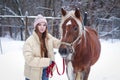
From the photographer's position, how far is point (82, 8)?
680 inches

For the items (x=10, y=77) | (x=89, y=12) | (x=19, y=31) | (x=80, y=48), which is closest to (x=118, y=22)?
(x=89, y=12)

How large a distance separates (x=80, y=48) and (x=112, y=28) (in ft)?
38.8

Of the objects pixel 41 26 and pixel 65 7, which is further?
pixel 65 7

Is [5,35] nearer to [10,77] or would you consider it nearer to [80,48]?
[10,77]

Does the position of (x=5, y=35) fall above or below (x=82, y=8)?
below

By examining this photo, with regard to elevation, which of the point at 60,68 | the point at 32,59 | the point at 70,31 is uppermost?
the point at 70,31

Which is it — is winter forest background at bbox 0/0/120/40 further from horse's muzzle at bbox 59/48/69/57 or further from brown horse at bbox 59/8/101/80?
horse's muzzle at bbox 59/48/69/57

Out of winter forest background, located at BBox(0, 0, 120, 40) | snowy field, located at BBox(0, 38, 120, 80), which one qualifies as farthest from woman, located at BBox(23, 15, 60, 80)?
winter forest background, located at BBox(0, 0, 120, 40)

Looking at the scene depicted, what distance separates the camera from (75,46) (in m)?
4.17

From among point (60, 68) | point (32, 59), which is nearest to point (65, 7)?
point (60, 68)

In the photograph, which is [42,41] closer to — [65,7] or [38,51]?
[38,51]

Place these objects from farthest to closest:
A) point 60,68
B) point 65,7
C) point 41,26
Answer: point 65,7
point 60,68
point 41,26

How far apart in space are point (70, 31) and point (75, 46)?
13.0 inches

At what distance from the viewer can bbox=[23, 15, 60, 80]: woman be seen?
3805mm
